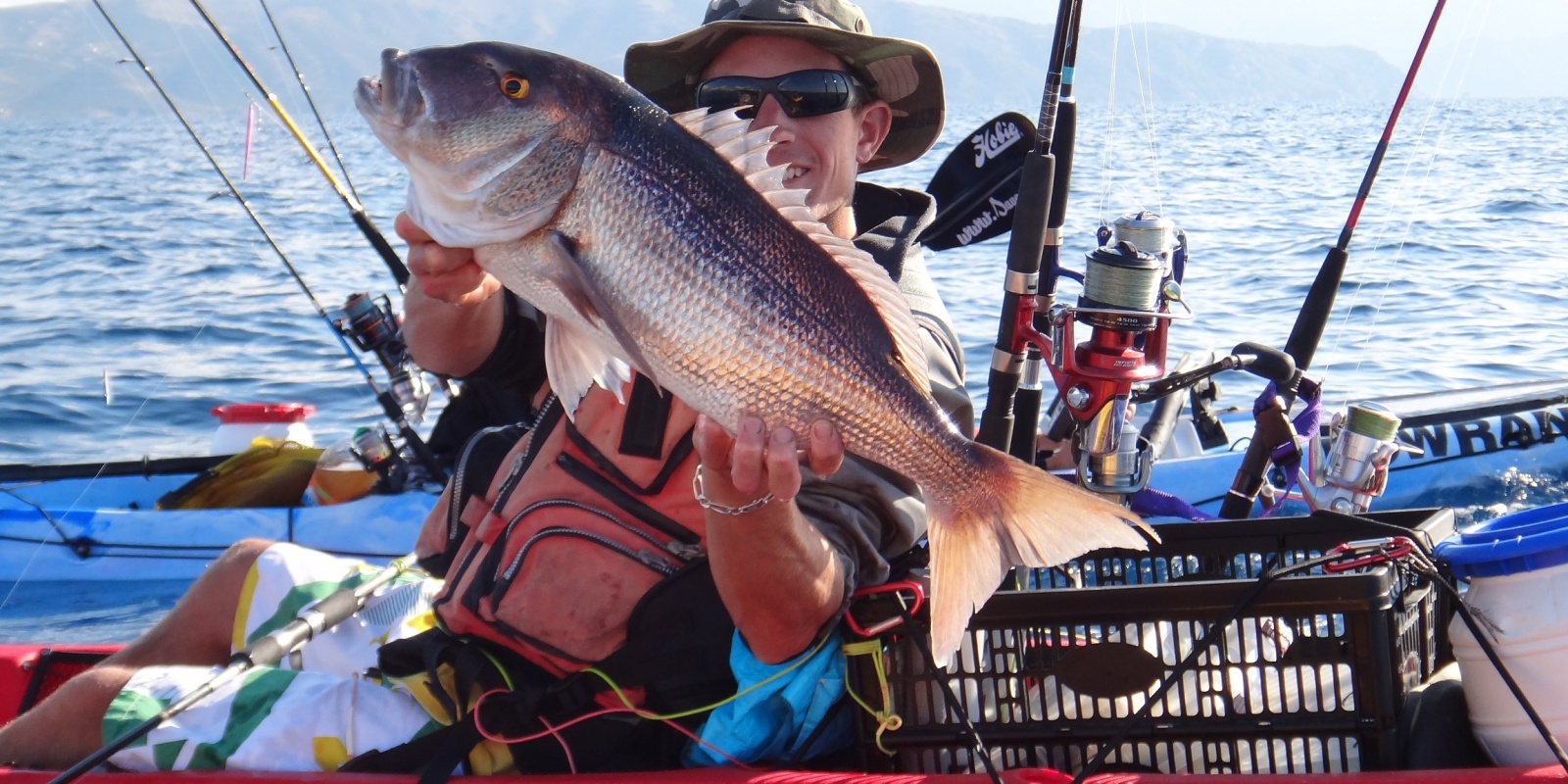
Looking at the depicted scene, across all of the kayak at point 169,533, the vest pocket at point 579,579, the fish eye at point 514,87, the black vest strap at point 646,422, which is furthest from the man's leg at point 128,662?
the kayak at point 169,533

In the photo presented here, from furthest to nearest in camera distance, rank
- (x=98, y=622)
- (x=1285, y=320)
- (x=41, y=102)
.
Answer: (x=41, y=102), (x=1285, y=320), (x=98, y=622)

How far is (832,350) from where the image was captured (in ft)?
5.90

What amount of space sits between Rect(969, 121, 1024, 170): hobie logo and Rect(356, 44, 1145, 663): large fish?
5.92 ft

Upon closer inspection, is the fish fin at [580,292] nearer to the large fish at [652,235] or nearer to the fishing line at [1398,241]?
the large fish at [652,235]

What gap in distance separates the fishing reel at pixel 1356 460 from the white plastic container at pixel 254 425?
4603mm

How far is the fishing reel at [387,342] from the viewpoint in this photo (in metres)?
5.11

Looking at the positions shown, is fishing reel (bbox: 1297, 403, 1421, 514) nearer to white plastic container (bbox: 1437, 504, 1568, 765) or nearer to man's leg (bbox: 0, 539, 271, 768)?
white plastic container (bbox: 1437, 504, 1568, 765)

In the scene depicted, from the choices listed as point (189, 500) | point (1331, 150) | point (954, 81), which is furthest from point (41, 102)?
point (189, 500)

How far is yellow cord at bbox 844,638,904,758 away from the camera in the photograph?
7.22ft

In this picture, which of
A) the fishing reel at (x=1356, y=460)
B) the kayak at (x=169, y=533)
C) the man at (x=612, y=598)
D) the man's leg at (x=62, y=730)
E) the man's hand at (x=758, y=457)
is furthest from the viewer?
the kayak at (x=169, y=533)

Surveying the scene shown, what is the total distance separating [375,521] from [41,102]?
107 m

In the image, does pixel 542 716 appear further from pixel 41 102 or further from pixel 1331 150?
pixel 41 102

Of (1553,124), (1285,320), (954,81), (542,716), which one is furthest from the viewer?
(954,81)

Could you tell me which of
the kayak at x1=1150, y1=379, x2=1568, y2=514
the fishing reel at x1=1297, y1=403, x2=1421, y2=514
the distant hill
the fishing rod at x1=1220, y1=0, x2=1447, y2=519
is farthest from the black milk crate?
the distant hill
